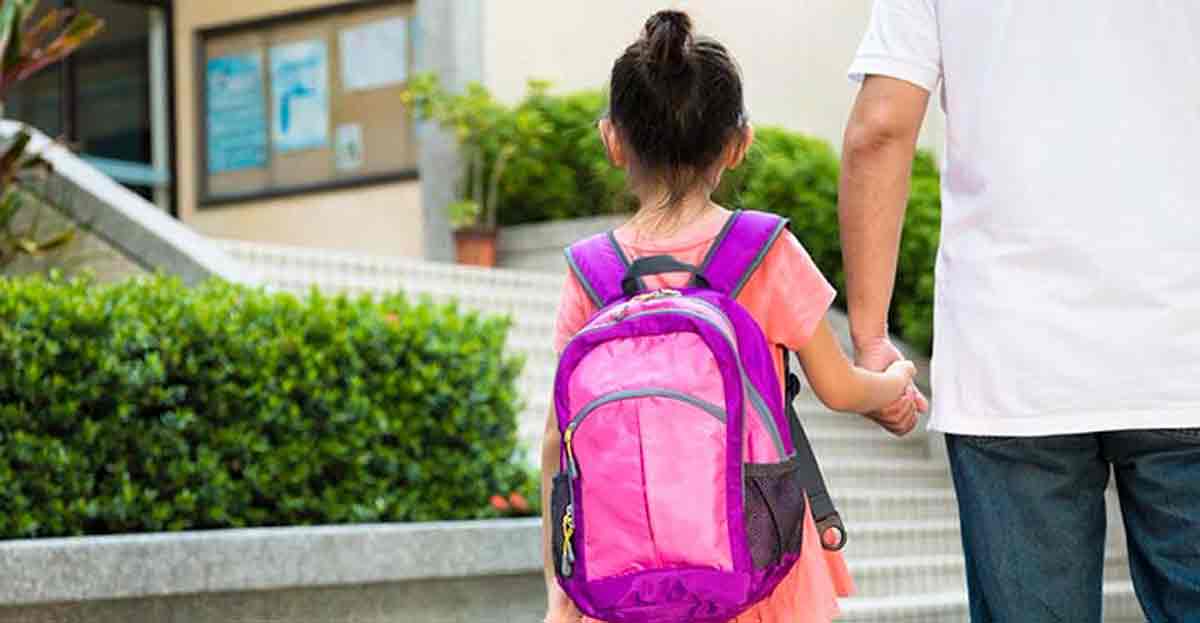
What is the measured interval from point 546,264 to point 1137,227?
1034cm

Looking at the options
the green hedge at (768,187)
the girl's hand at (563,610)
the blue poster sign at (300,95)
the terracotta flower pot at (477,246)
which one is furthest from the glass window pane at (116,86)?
the girl's hand at (563,610)

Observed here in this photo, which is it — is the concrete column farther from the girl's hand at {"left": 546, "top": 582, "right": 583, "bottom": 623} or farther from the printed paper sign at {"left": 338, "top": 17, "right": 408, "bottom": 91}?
the girl's hand at {"left": 546, "top": 582, "right": 583, "bottom": 623}

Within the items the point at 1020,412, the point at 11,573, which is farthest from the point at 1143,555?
the point at 11,573

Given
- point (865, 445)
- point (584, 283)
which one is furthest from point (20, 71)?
point (584, 283)

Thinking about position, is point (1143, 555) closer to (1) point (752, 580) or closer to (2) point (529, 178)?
(1) point (752, 580)

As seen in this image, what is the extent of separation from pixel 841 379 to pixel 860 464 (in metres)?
7.10

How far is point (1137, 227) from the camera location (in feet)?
9.28

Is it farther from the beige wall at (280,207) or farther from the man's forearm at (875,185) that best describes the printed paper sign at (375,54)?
the man's forearm at (875,185)

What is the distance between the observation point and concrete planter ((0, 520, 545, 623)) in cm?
504

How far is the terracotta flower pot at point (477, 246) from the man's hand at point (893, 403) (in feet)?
32.7

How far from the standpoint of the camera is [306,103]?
1536cm

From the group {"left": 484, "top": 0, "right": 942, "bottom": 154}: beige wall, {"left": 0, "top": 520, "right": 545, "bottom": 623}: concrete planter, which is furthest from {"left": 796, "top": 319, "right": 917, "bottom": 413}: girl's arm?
{"left": 484, "top": 0, "right": 942, "bottom": 154}: beige wall

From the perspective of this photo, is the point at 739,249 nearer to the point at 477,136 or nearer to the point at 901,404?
the point at 901,404

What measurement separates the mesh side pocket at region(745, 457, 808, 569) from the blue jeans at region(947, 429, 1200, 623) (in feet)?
0.89
